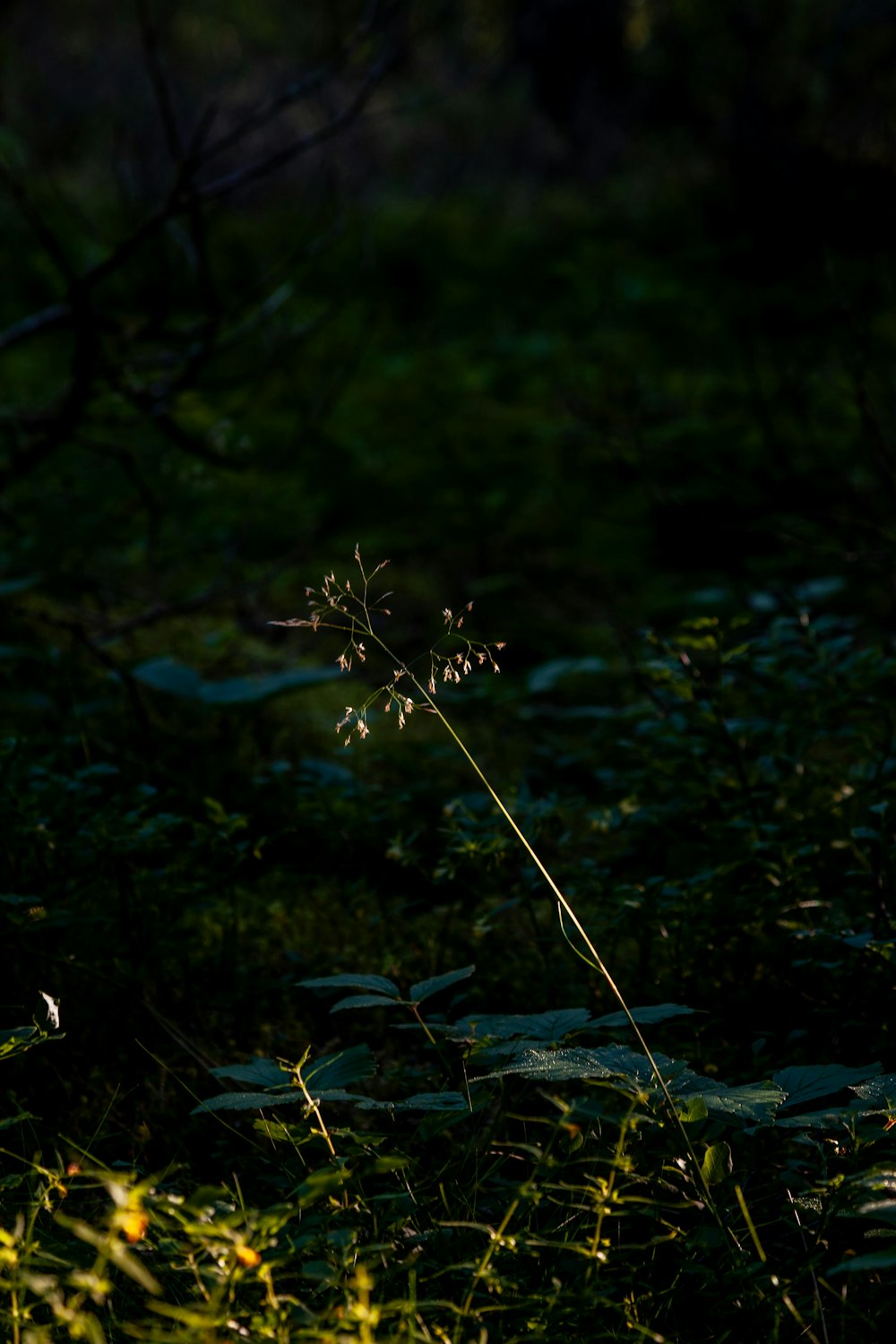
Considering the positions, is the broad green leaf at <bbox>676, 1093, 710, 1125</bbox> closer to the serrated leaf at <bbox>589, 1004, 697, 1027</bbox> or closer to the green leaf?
the serrated leaf at <bbox>589, 1004, 697, 1027</bbox>

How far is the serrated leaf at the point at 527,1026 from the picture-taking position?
118 centimetres

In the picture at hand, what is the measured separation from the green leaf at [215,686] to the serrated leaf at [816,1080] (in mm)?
1290

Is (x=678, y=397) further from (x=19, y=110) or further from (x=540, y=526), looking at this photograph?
(x=19, y=110)

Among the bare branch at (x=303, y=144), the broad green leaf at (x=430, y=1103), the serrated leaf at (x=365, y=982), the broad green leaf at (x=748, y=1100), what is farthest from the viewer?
the bare branch at (x=303, y=144)

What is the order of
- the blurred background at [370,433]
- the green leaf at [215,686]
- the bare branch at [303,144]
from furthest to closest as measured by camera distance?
1. the bare branch at [303,144]
2. the green leaf at [215,686]
3. the blurred background at [370,433]

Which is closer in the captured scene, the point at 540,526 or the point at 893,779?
the point at 893,779

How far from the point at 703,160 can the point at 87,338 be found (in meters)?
7.84

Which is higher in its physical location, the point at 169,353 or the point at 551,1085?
the point at 169,353

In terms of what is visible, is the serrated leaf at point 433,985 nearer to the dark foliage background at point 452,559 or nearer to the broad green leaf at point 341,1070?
the broad green leaf at point 341,1070

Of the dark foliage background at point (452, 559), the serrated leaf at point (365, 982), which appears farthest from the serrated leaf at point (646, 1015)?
the dark foliage background at point (452, 559)

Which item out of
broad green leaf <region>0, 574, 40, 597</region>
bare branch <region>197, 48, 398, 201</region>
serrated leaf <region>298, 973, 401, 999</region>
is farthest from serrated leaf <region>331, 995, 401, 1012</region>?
bare branch <region>197, 48, 398, 201</region>

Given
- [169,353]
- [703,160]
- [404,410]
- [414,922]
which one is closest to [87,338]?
[169,353]

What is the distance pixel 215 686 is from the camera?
2.34m

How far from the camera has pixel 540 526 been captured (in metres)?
4.77
